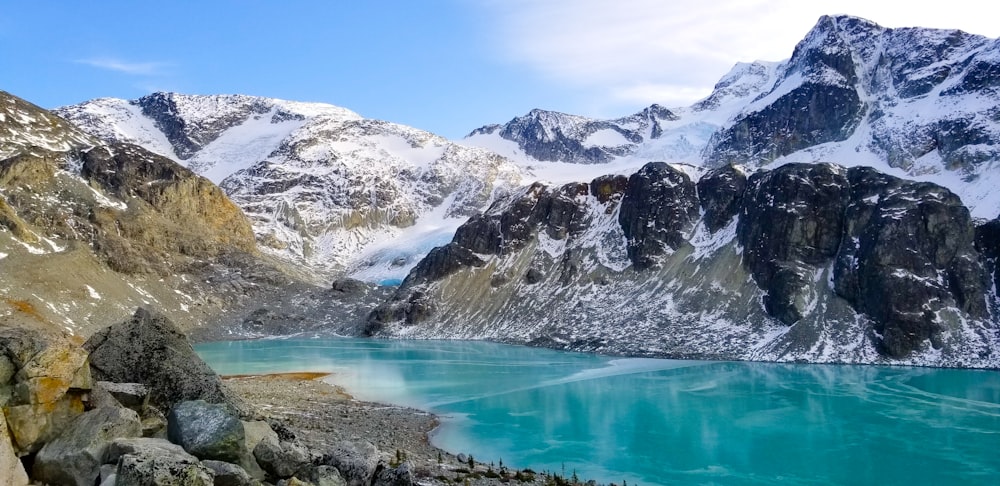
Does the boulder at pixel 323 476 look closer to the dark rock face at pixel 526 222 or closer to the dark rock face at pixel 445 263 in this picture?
the dark rock face at pixel 526 222

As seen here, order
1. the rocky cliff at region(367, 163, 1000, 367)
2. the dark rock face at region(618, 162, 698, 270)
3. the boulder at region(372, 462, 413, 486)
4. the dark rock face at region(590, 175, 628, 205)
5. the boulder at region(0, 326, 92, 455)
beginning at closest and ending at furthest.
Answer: the boulder at region(0, 326, 92, 455) < the boulder at region(372, 462, 413, 486) < the rocky cliff at region(367, 163, 1000, 367) < the dark rock face at region(618, 162, 698, 270) < the dark rock face at region(590, 175, 628, 205)

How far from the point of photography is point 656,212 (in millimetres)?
128375

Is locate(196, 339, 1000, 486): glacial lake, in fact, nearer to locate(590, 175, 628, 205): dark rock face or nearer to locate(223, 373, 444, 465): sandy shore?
locate(223, 373, 444, 465): sandy shore

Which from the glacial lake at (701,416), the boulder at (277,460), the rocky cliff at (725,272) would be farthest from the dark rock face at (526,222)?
the boulder at (277,460)

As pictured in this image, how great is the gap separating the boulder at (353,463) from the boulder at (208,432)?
2.07 metres

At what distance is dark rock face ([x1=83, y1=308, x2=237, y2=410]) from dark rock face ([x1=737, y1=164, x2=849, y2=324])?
87307 mm

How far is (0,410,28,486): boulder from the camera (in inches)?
412

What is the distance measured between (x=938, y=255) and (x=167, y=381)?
9880 centimetres

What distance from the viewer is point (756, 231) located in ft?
356

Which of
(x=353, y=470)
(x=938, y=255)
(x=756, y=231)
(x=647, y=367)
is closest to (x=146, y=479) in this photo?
(x=353, y=470)

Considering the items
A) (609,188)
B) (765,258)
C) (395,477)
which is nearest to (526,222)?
(609,188)

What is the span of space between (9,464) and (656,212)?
4881 inches

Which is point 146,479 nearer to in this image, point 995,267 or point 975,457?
point 975,457

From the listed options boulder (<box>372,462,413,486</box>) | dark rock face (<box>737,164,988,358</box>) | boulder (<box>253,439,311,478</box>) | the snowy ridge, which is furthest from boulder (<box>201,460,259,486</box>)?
the snowy ridge
